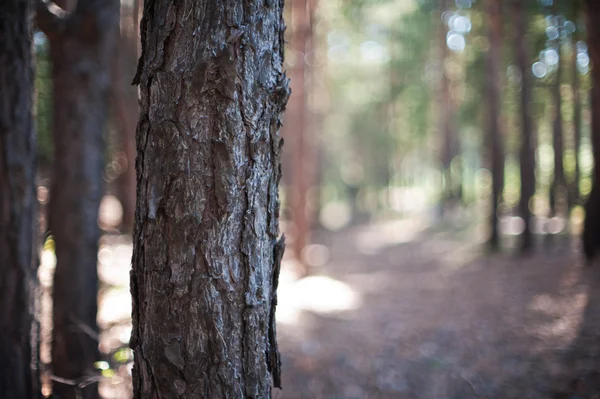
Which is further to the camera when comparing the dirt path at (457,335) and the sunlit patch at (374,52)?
the sunlit patch at (374,52)

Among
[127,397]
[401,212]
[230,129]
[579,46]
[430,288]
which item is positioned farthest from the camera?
[401,212]

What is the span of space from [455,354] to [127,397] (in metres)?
3.84

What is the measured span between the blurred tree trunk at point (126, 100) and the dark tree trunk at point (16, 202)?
823 centimetres

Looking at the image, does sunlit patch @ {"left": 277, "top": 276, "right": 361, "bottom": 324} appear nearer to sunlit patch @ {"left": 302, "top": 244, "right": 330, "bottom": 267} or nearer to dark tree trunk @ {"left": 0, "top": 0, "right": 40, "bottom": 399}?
sunlit patch @ {"left": 302, "top": 244, "right": 330, "bottom": 267}

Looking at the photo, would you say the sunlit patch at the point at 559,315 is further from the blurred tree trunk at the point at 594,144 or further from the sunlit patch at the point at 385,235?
the sunlit patch at the point at 385,235

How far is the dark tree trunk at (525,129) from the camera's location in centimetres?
1097

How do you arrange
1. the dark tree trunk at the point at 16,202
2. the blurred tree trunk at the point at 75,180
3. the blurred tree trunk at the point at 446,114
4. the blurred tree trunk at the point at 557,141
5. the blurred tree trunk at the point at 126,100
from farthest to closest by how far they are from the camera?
the blurred tree trunk at the point at 446,114, the blurred tree trunk at the point at 557,141, the blurred tree trunk at the point at 126,100, the blurred tree trunk at the point at 75,180, the dark tree trunk at the point at 16,202

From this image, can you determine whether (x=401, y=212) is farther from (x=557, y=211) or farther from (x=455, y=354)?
(x=455, y=354)

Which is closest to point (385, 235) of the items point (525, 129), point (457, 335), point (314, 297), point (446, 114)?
point (446, 114)

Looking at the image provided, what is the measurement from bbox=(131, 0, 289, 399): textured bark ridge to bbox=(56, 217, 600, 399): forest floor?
4.61 feet

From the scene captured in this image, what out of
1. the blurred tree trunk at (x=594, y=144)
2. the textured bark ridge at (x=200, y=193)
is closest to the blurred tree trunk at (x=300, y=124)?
the blurred tree trunk at (x=594, y=144)

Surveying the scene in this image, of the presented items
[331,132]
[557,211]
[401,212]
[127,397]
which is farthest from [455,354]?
[331,132]

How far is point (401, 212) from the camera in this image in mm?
29469

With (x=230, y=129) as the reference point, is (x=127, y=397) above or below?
below
